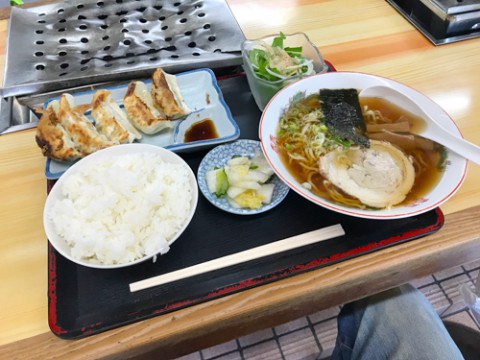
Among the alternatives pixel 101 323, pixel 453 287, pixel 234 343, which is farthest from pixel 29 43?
pixel 453 287

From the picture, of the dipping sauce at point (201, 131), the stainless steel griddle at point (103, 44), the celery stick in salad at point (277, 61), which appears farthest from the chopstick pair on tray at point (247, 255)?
the stainless steel griddle at point (103, 44)

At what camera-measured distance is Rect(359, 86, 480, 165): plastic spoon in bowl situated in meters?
1.09

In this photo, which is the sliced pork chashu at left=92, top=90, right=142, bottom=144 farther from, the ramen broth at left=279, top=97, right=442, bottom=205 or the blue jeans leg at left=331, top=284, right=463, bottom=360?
the blue jeans leg at left=331, top=284, right=463, bottom=360

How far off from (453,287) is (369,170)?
1280 millimetres

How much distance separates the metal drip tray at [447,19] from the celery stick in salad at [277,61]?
70 cm

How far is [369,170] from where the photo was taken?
46.5 inches

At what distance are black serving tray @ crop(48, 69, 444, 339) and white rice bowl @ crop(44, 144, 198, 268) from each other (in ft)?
0.25

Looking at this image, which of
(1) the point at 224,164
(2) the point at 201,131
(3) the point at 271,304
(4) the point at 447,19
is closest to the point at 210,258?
(3) the point at 271,304

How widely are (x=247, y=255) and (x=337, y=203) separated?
0.28 meters

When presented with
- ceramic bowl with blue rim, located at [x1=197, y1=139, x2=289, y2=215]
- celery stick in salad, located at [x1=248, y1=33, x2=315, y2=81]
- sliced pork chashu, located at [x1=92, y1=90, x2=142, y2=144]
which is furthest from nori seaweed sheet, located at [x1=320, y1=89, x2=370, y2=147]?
sliced pork chashu, located at [x1=92, y1=90, x2=142, y2=144]

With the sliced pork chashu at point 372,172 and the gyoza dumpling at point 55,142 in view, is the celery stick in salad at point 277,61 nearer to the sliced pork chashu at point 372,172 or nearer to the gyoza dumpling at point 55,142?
the sliced pork chashu at point 372,172

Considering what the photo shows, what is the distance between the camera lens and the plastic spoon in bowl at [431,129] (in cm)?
109

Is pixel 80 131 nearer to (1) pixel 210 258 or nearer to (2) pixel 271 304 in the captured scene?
(1) pixel 210 258

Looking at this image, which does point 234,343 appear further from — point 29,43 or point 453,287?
point 29,43
